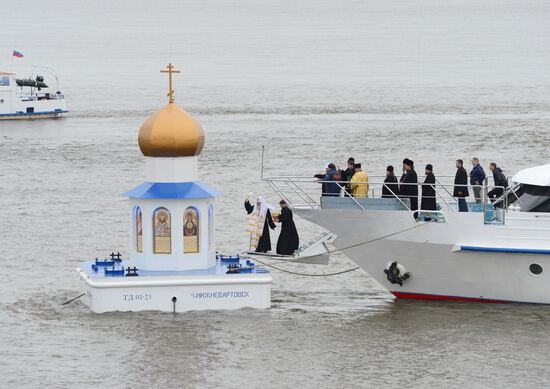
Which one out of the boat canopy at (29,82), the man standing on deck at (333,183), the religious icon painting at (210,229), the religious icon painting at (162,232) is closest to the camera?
the religious icon painting at (162,232)

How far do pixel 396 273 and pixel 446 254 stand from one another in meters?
1.14

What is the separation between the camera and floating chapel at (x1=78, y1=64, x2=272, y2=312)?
102ft

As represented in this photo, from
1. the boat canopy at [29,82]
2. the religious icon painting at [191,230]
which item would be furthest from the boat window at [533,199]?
A: the boat canopy at [29,82]

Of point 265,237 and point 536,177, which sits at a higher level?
point 536,177

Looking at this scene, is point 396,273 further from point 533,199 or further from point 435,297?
point 533,199

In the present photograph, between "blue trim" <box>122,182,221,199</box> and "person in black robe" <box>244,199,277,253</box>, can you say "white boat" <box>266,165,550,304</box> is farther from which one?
"blue trim" <box>122,182,221,199</box>

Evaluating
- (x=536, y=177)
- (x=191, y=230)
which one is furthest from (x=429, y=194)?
(x=191, y=230)

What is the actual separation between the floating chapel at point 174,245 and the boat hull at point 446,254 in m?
2.11

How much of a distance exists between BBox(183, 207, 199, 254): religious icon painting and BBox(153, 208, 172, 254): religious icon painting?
32 cm

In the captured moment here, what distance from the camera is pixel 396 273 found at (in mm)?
32594

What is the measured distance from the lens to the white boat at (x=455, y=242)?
105ft

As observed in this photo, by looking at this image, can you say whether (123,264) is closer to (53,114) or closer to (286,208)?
(286,208)

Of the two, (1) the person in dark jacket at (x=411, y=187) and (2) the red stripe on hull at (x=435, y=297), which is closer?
(2) the red stripe on hull at (x=435, y=297)

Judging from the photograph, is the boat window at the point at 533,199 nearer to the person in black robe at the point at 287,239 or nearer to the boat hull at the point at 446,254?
the boat hull at the point at 446,254
